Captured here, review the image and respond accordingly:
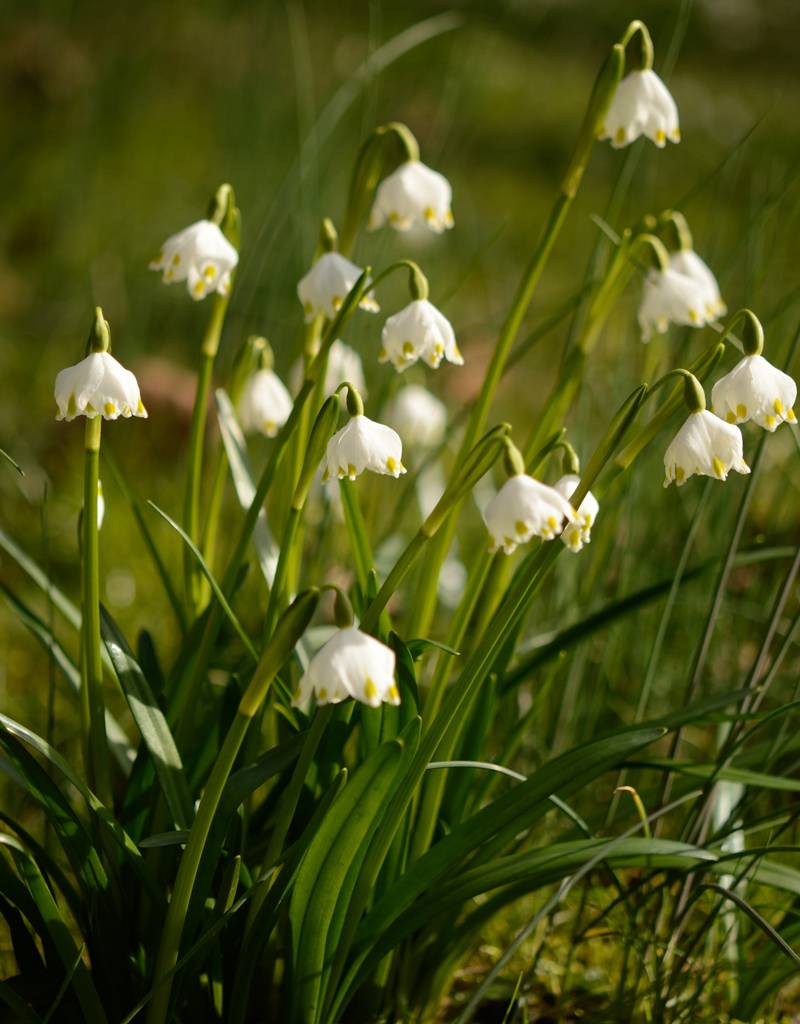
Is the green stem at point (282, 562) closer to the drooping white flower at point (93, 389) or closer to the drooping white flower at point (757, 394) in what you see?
the drooping white flower at point (93, 389)

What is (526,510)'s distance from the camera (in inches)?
31.7

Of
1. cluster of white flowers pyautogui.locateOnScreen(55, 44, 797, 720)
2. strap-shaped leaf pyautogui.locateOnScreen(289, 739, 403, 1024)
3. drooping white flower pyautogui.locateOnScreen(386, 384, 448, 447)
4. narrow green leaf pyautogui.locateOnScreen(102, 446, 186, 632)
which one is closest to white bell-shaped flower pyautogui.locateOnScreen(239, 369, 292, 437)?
cluster of white flowers pyautogui.locateOnScreen(55, 44, 797, 720)

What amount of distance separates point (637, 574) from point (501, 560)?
0.47 m

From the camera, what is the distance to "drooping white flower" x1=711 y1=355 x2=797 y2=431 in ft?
3.01

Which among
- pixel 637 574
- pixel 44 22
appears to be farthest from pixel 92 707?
pixel 44 22

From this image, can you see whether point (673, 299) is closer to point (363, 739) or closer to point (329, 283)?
point (329, 283)

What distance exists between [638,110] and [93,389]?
23.1 inches

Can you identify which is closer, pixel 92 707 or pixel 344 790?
pixel 344 790

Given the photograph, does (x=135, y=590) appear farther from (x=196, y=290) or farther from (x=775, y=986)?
(x=775, y=986)

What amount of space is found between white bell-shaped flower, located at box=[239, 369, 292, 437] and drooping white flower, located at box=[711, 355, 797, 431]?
1.80 ft

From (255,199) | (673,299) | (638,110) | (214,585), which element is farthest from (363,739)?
(255,199)

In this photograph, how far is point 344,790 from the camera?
940mm

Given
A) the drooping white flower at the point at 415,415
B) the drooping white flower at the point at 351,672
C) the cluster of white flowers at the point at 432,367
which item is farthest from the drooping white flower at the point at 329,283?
the drooping white flower at the point at 415,415

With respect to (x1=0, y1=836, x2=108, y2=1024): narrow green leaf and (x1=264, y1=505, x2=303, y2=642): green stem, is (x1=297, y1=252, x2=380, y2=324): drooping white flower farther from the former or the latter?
(x1=0, y1=836, x2=108, y2=1024): narrow green leaf
